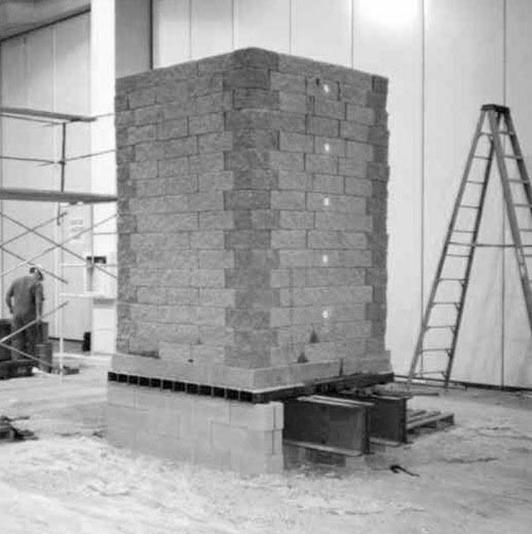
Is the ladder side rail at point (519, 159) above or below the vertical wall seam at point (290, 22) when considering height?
below

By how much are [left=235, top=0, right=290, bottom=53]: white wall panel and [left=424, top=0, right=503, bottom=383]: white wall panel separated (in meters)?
2.56

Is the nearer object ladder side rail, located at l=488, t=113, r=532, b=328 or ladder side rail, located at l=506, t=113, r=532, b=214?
ladder side rail, located at l=488, t=113, r=532, b=328

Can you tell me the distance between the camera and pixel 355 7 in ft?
43.0

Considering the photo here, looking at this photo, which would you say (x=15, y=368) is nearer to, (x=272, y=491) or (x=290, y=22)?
(x=290, y=22)

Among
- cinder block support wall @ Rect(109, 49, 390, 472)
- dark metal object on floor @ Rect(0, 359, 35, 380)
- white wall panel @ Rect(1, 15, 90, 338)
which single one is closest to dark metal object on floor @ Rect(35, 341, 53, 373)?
dark metal object on floor @ Rect(0, 359, 35, 380)

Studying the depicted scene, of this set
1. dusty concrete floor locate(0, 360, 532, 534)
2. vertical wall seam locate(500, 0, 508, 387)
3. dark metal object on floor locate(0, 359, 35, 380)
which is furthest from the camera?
dark metal object on floor locate(0, 359, 35, 380)

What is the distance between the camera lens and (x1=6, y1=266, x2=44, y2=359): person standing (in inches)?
570

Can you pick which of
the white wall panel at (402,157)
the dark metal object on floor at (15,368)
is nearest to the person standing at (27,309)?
the dark metal object on floor at (15,368)

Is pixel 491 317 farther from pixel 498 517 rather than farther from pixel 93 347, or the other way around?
pixel 93 347

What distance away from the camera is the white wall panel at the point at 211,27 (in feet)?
48.9

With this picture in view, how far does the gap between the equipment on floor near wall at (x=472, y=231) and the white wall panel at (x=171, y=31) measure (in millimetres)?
6054

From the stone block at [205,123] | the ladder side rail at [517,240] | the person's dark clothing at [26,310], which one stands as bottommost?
the person's dark clothing at [26,310]

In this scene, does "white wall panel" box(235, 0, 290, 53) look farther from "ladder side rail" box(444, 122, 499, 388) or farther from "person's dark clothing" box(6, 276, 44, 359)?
"person's dark clothing" box(6, 276, 44, 359)

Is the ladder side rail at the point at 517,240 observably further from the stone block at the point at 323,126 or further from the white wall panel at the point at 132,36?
the white wall panel at the point at 132,36
